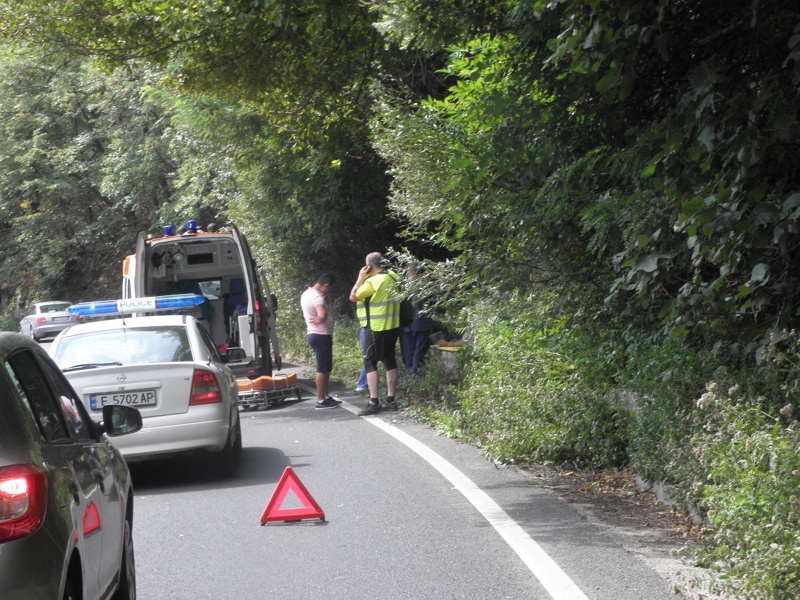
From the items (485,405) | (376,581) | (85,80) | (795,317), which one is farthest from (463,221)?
(85,80)

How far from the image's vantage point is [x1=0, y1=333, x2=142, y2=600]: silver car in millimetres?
3383

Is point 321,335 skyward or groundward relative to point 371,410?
skyward

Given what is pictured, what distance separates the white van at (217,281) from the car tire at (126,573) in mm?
10238

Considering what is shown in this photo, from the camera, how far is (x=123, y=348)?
10.3 m

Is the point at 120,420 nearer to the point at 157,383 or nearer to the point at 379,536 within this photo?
the point at 379,536

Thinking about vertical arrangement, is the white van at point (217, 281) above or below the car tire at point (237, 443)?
above

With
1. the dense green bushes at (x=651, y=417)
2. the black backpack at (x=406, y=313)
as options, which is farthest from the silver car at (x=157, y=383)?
the black backpack at (x=406, y=313)

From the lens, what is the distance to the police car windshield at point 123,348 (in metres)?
10.1

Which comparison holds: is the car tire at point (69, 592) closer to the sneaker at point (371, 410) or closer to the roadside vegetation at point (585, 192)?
the roadside vegetation at point (585, 192)

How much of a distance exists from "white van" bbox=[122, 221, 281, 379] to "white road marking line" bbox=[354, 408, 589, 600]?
19.0 ft

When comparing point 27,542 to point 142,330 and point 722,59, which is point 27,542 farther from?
point 142,330

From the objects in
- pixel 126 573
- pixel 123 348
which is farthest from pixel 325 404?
pixel 126 573

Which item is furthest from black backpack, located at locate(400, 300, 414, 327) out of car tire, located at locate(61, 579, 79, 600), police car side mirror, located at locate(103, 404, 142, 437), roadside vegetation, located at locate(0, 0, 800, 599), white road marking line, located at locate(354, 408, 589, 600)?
car tire, located at locate(61, 579, 79, 600)

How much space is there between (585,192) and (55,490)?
19.7 ft
